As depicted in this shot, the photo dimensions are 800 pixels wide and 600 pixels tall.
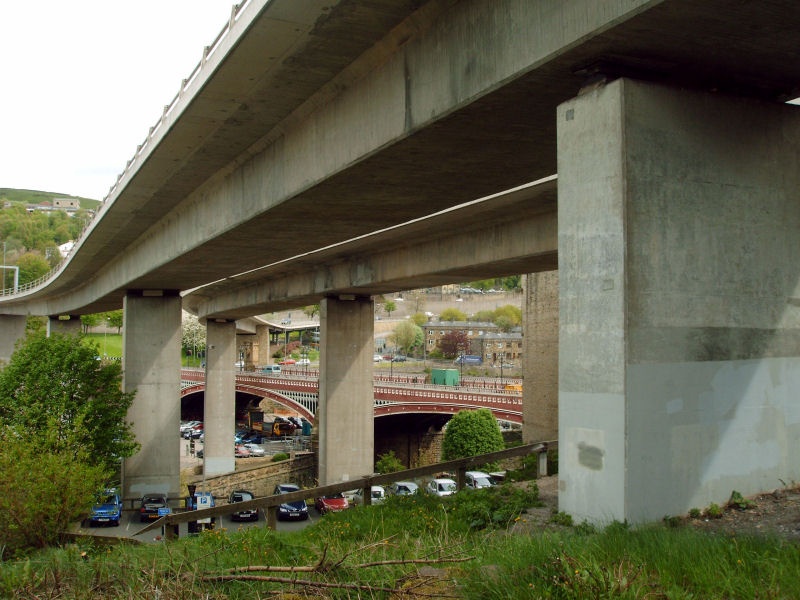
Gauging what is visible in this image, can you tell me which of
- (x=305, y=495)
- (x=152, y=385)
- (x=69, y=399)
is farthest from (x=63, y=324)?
(x=305, y=495)

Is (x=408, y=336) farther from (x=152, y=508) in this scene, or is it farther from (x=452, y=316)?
(x=152, y=508)

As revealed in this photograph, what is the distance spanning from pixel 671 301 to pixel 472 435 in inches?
1392

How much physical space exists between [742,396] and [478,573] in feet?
12.6

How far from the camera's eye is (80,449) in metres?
25.4

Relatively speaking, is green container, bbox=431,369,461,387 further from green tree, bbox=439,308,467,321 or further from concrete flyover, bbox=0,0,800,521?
green tree, bbox=439,308,467,321

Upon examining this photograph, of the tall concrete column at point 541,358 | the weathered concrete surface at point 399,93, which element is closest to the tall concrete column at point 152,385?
the weathered concrete surface at point 399,93

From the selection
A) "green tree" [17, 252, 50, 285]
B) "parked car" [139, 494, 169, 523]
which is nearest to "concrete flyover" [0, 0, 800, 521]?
"parked car" [139, 494, 169, 523]

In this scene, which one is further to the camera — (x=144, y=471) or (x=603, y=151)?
(x=144, y=471)

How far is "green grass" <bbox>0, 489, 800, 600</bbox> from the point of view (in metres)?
5.01

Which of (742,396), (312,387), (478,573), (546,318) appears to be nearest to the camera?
(478,573)

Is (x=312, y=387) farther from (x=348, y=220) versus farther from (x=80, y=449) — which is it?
(x=348, y=220)

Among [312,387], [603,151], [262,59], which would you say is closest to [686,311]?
[603,151]

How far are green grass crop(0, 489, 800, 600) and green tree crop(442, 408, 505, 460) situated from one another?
33740 millimetres

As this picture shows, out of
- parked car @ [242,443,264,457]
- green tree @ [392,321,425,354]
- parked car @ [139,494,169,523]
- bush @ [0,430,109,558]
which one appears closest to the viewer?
bush @ [0,430,109,558]
